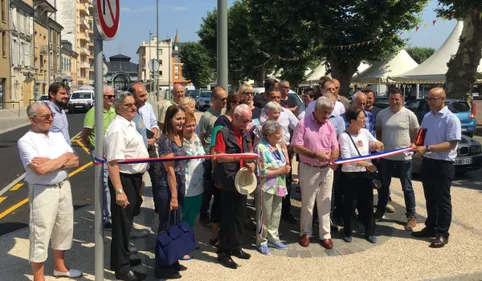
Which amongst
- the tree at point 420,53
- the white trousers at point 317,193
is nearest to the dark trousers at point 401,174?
the white trousers at point 317,193

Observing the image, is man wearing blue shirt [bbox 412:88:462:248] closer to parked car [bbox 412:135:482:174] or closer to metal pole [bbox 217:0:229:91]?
metal pole [bbox 217:0:229:91]

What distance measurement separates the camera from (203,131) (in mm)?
5652

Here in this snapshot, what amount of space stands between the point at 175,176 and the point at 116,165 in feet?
2.18

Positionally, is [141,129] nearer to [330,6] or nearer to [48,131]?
[48,131]

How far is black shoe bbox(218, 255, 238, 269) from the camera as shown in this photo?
4.60m

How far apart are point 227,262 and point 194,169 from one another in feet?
3.45

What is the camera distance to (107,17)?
11.5 ft

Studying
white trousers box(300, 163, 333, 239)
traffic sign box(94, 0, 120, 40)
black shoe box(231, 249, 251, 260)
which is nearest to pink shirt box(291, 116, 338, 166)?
white trousers box(300, 163, 333, 239)

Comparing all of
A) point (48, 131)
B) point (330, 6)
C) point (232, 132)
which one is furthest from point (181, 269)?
point (330, 6)

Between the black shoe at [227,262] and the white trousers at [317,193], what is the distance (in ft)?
3.71

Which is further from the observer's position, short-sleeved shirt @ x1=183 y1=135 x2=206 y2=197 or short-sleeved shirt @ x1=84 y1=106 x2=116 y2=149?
short-sleeved shirt @ x1=84 y1=106 x2=116 y2=149

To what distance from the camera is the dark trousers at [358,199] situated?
210 inches

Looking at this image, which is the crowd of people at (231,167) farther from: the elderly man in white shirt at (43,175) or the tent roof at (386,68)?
the tent roof at (386,68)

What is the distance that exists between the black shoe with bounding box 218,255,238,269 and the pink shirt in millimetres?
1441
